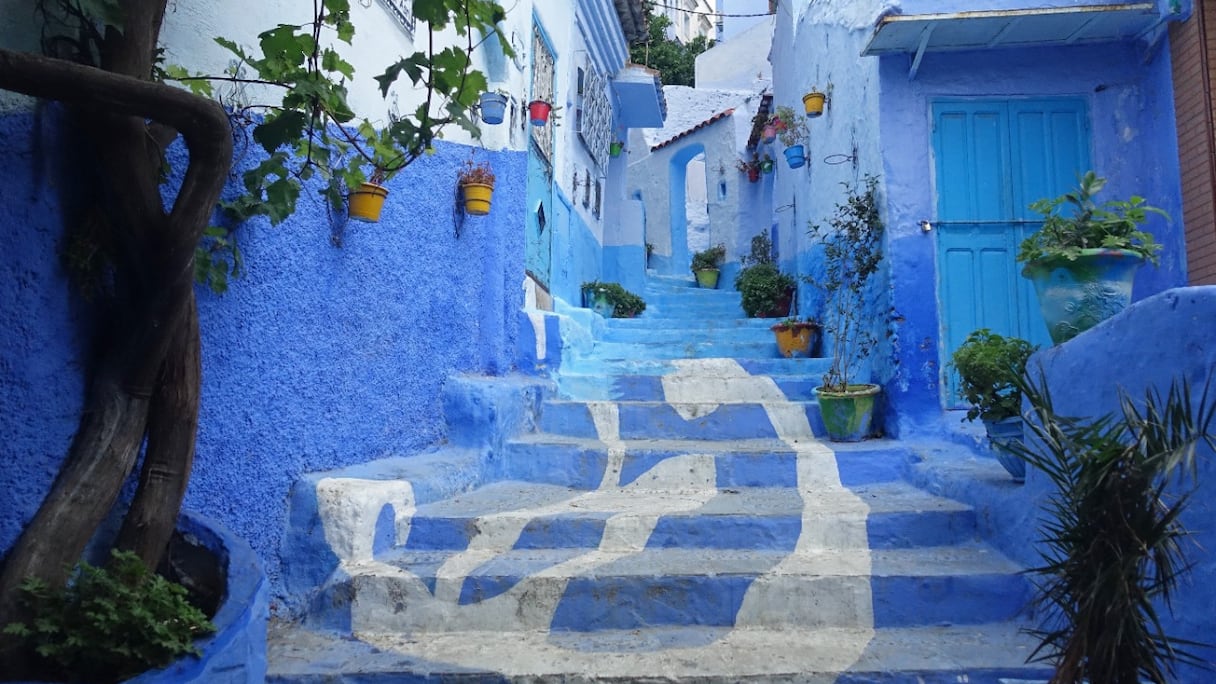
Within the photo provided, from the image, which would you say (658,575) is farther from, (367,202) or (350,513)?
(367,202)

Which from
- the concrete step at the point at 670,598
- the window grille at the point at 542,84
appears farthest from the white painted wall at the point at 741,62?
the concrete step at the point at 670,598

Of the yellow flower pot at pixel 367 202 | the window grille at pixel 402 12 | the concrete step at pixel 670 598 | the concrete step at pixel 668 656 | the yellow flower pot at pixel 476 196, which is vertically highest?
the window grille at pixel 402 12

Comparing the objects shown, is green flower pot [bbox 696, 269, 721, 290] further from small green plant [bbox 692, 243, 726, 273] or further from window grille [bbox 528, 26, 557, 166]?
window grille [bbox 528, 26, 557, 166]

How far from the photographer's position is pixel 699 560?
367cm

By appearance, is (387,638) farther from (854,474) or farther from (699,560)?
(854,474)

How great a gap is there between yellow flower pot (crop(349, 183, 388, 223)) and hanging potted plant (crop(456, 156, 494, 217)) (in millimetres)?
1141

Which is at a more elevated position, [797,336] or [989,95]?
[989,95]

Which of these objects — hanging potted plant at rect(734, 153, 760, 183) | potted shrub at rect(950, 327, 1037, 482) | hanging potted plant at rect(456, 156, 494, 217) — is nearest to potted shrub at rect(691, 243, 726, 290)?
hanging potted plant at rect(734, 153, 760, 183)

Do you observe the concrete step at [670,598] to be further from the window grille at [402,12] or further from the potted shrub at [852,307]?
the window grille at [402,12]

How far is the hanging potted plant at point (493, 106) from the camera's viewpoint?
538 centimetres

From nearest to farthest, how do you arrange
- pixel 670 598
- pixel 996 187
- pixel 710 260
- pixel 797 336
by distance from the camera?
1. pixel 670 598
2. pixel 996 187
3. pixel 797 336
4. pixel 710 260

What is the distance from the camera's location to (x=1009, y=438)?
3926 mm

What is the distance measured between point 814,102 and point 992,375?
3.91 m

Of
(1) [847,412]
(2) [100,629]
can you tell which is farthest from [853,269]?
(2) [100,629]
